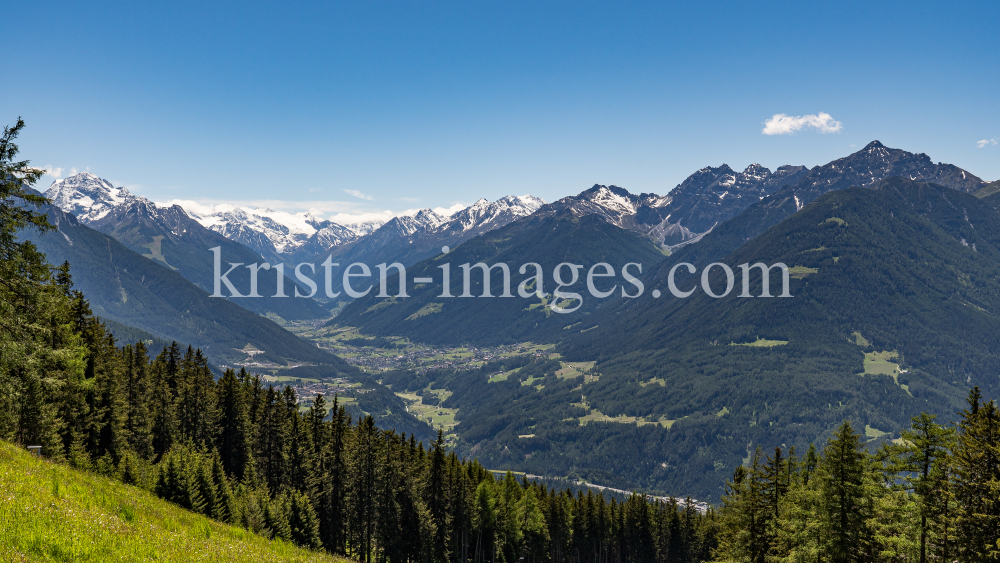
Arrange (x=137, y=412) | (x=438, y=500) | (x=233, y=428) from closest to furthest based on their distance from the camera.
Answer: (x=137, y=412) → (x=233, y=428) → (x=438, y=500)

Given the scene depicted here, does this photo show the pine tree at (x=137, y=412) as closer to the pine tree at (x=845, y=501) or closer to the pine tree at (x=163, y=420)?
the pine tree at (x=163, y=420)

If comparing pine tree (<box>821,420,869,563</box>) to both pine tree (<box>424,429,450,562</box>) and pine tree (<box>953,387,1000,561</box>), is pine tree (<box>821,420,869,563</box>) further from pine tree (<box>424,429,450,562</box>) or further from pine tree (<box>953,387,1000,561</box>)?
pine tree (<box>424,429,450,562</box>)

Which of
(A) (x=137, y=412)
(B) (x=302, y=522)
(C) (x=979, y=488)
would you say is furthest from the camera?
(A) (x=137, y=412)

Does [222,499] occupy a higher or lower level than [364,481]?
higher

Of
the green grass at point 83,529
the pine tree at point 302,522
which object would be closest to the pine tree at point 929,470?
the green grass at point 83,529

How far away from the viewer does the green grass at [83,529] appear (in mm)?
13758

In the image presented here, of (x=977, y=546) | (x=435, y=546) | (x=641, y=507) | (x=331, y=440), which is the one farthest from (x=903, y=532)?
(x=641, y=507)

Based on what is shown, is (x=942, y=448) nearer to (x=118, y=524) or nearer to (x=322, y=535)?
(x=118, y=524)

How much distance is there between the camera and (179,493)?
44438 millimetres

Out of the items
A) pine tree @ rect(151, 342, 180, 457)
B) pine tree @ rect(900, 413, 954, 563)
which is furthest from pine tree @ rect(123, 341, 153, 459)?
pine tree @ rect(900, 413, 954, 563)

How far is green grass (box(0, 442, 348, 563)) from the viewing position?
13.8 meters

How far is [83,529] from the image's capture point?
1548 centimetres

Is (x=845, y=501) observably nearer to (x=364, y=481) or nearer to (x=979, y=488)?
(x=979, y=488)

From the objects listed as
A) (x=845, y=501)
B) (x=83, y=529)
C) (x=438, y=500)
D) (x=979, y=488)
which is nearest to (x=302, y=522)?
(x=438, y=500)
